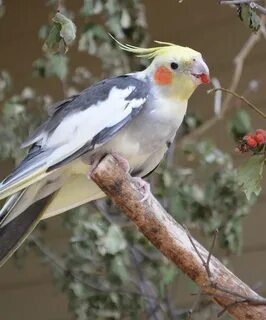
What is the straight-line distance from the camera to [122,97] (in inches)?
61.1

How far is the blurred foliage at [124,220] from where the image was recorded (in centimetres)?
236

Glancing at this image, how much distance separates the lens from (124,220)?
8.33 ft

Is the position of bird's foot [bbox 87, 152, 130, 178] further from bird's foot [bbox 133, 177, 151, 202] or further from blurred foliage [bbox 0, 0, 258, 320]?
blurred foliage [bbox 0, 0, 258, 320]

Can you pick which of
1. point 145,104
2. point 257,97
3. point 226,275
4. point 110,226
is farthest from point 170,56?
point 257,97

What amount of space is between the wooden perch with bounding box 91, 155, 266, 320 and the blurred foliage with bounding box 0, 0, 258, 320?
86 centimetres

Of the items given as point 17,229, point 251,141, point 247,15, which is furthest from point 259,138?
point 17,229

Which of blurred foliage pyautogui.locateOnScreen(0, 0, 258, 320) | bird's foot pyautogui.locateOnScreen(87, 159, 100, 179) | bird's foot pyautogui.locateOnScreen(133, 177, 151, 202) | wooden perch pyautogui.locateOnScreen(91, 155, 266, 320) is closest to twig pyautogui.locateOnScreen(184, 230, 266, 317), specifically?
wooden perch pyautogui.locateOnScreen(91, 155, 266, 320)

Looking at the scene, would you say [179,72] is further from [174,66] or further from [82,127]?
[82,127]

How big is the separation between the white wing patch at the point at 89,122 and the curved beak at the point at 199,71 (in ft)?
0.36

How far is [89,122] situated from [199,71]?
227 millimetres

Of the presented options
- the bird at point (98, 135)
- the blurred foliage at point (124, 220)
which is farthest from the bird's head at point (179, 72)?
the blurred foliage at point (124, 220)

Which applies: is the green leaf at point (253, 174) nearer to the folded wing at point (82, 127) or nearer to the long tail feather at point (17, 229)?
the folded wing at point (82, 127)

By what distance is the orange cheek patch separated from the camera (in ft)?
5.15

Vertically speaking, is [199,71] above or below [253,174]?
above
